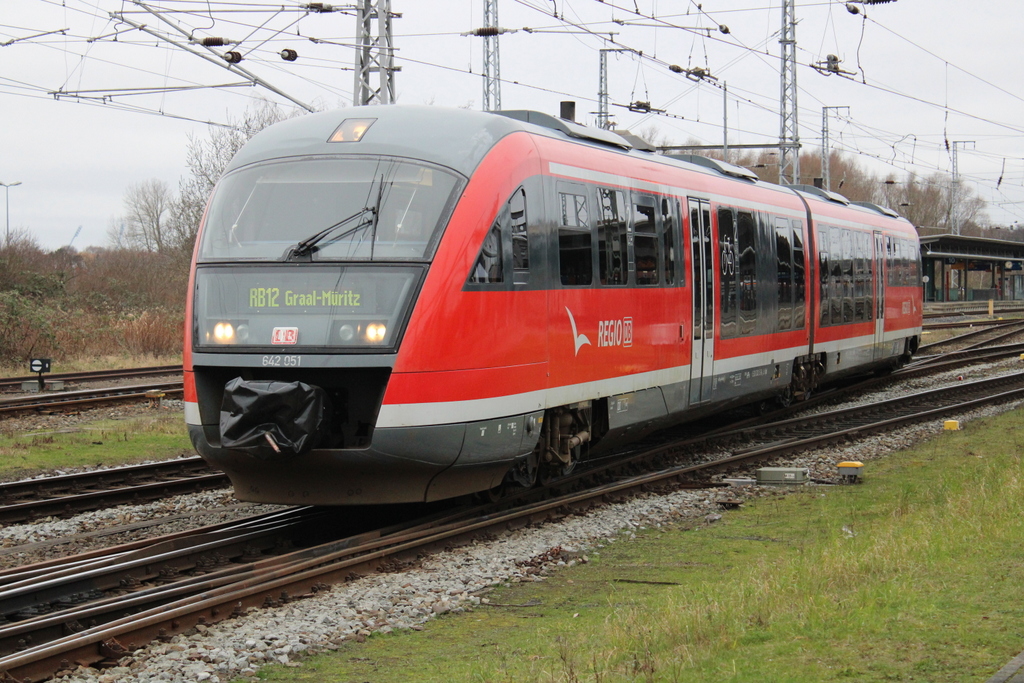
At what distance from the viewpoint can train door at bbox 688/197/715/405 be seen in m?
13.3

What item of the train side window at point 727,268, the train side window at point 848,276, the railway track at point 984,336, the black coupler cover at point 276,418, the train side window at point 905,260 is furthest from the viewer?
the railway track at point 984,336

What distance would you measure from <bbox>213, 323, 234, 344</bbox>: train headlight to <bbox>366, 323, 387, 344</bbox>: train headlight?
1.19m

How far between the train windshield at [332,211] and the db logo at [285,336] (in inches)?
24.0

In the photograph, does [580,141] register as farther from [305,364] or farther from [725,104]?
[725,104]

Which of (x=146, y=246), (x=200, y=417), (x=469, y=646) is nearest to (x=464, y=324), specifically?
(x=200, y=417)

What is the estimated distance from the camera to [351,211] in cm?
883

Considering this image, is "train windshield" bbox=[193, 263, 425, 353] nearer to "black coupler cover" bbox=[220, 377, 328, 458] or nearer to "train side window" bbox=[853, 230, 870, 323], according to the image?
"black coupler cover" bbox=[220, 377, 328, 458]

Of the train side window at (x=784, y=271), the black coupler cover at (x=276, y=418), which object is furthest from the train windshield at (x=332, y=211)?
the train side window at (x=784, y=271)

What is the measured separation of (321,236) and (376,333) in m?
1.01

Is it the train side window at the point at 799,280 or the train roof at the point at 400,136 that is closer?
the train roof at the point at 400,136

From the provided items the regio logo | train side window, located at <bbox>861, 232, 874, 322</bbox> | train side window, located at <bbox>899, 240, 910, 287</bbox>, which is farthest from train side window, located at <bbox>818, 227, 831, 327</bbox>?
the regio logo

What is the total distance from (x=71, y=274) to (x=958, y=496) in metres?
34.0

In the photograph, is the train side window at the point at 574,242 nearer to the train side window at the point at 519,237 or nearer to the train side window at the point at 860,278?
the train side window at the point at 519,237

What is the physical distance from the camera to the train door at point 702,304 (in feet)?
43.7
